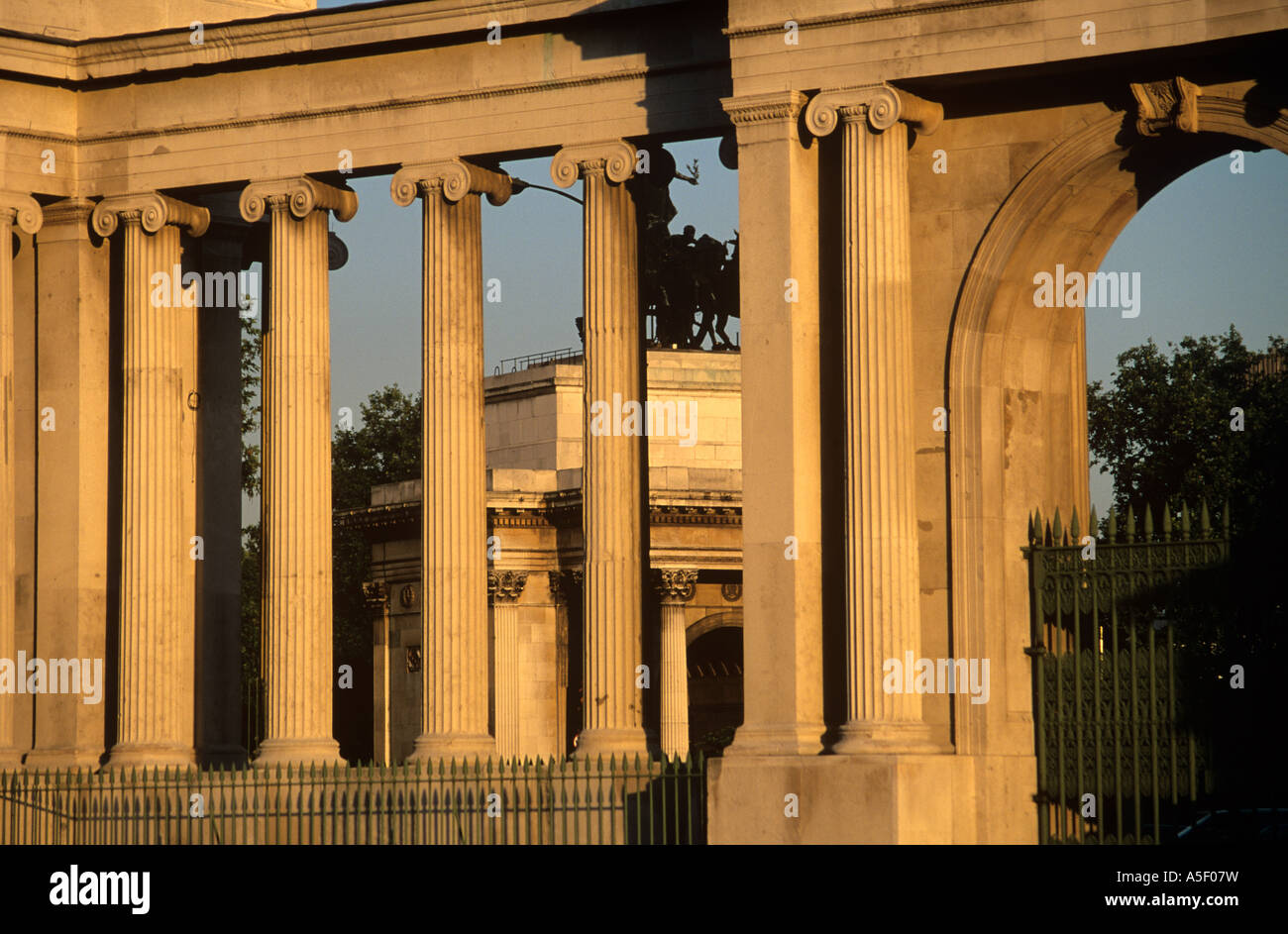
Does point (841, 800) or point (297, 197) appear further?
point (297, 197)

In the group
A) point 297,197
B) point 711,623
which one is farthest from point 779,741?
point 711,623

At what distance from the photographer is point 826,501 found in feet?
148

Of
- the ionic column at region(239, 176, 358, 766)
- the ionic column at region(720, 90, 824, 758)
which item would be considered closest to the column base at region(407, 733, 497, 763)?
the ionic column at region(239, 176, 358, 766)

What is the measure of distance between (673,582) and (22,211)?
128 ft

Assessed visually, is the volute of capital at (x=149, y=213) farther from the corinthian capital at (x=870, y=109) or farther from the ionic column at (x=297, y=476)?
the corinthian capital at (x=870, y=109)

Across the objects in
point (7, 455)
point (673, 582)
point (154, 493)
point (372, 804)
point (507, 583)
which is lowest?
point (372, 804)

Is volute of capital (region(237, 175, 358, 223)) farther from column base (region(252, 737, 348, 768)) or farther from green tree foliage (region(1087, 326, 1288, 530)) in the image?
green tree foliage (region(1087, 326, 1288, 530))

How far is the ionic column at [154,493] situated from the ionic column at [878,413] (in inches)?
635

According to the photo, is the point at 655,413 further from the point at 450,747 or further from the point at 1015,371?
the point at 1015,371

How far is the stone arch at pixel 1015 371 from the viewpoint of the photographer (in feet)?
147

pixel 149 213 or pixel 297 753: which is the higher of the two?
pixel 149 213

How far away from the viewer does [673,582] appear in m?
88.0
